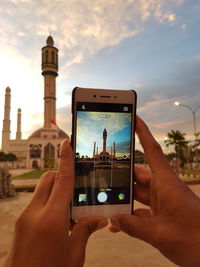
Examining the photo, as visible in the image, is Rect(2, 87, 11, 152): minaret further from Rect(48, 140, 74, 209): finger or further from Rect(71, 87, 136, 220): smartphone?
Rect(48, 140, 74, 209): finger

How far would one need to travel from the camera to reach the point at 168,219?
1.55m

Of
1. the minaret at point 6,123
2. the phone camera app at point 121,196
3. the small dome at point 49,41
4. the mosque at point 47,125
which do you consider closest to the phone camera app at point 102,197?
the phone camera app at point 121,196

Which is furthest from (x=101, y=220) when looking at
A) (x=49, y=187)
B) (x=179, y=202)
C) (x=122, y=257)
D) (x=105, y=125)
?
(x=122, y=257)

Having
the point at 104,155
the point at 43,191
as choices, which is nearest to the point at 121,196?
the point at 104,155

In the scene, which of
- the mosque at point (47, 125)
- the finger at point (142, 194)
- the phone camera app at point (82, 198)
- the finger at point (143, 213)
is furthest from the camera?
the mosque at point (47, 125)

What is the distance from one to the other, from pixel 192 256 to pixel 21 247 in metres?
1.03

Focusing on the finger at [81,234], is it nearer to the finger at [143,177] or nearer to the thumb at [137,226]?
the thumb at [137,226]

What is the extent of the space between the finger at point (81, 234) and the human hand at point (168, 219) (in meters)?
0.14

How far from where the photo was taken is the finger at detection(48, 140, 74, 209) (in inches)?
58.7

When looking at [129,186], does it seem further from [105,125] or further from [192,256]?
[192,256]

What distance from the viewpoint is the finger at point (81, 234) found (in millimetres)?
1521

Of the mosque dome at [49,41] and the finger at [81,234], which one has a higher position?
the mosque dome at [49,41]

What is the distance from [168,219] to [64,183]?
0.74 metres

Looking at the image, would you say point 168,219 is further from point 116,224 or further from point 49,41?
point 49,41
